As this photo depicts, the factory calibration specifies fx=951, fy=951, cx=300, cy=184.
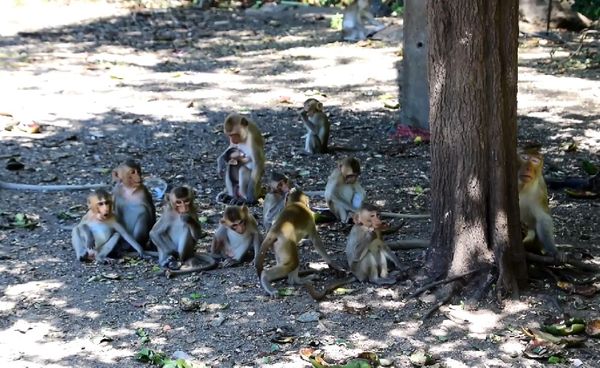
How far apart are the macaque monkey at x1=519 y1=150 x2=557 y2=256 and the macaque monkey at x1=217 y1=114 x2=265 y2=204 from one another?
313 cm

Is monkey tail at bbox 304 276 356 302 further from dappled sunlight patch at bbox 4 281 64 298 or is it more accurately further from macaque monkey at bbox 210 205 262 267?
dappled sunlight patch at bbox 4 281 64 298

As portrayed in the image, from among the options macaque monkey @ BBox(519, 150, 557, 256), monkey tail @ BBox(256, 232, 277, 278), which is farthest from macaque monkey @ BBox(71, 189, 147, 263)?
macaque monkey @ BBox(519, 150, 557, 256)

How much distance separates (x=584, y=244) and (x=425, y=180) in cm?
249

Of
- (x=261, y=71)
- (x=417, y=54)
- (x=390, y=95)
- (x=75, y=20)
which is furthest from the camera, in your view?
(x=75, y=20)

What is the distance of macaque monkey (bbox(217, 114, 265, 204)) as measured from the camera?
9.48 m

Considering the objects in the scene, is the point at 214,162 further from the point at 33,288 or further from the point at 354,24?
the point at 354,24

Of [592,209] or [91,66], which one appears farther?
[91,66]

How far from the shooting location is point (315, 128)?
1111 centimetres

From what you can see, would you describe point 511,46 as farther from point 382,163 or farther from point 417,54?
point 417,54

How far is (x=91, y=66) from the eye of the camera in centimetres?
1664

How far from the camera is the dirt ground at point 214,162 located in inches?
244

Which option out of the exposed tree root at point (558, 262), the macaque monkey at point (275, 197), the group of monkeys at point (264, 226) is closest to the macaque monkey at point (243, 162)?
the group of monkeys at point (264, 226)

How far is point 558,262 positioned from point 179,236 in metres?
2.95

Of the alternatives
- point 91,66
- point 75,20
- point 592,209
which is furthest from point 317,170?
point 75,20
